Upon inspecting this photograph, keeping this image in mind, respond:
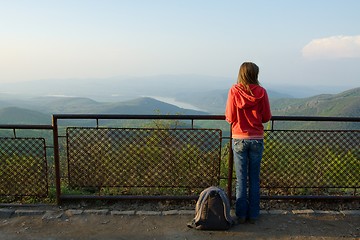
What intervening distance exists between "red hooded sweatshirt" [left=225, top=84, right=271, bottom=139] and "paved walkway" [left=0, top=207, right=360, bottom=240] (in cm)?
113

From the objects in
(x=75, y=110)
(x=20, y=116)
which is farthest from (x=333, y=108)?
(x=75, y=110)

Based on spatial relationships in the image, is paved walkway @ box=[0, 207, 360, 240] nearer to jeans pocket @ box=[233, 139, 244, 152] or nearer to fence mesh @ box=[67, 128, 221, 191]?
fence mesh @ box=[67, 128, 221, 191]

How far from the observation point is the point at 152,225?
12.5ft

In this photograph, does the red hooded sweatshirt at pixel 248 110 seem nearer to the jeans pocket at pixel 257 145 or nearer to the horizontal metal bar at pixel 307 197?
the jeans pocket at pixel 257 145

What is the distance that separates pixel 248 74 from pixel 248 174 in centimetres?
118

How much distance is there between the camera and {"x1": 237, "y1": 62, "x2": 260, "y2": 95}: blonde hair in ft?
11.0

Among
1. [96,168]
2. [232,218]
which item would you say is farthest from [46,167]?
[232,218]

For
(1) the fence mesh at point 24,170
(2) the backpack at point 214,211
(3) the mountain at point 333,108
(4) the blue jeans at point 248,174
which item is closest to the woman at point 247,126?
(4) the blue jeans at point 248,174

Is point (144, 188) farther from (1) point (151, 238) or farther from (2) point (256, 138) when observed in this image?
(2) point (256, 138)

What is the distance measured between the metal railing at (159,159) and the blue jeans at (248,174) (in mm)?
493

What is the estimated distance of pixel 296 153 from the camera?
176 inches

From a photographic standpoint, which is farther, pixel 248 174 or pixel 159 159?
pixel 159 159

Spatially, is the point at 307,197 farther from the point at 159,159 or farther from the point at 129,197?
the point at 129,197

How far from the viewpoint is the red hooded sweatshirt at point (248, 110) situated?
341 cm
